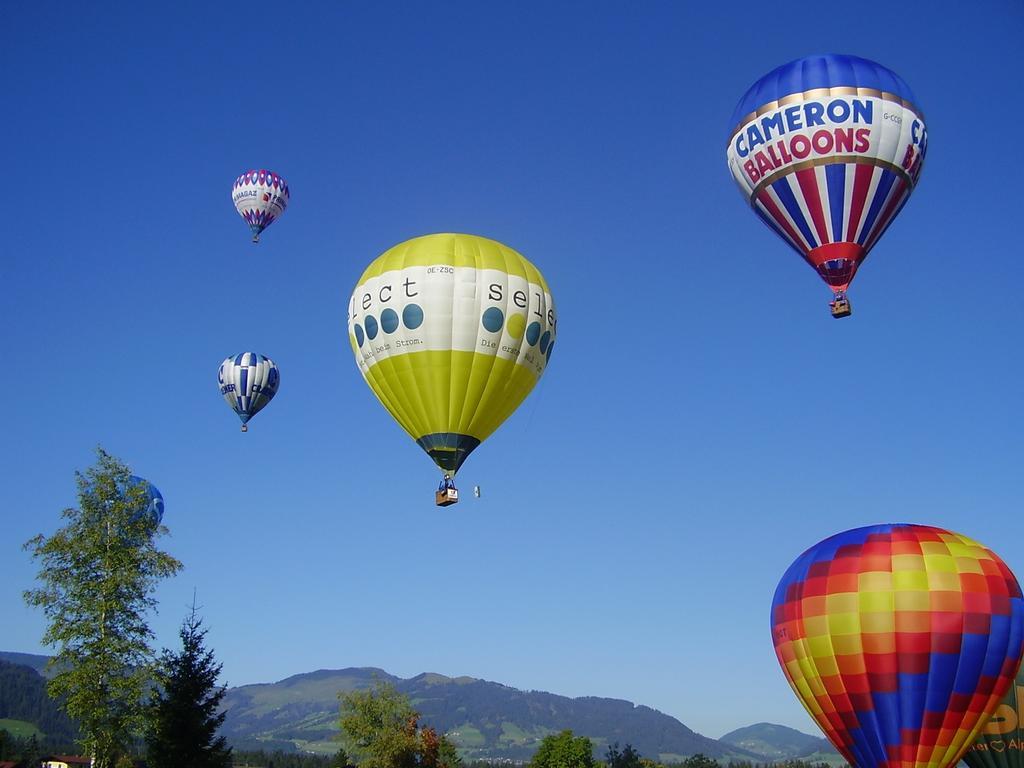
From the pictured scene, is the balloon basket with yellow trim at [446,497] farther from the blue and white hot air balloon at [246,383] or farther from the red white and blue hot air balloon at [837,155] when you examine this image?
the blue and white hot air balloon at [246,383]

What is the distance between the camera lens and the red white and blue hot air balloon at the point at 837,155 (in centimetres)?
3109

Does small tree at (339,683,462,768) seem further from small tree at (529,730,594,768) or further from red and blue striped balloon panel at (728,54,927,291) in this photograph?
red and blue striped balloon panel at (728,54,927,291)

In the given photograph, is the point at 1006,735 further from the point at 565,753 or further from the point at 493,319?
the point at 565,753

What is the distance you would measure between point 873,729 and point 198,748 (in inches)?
784

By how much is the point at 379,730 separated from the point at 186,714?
2380 centimetres

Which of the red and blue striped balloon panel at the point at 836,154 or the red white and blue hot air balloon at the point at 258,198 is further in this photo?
the red white and blue hot air balloon at the point at 258,198

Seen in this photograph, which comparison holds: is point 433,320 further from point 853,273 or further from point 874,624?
point 874,624

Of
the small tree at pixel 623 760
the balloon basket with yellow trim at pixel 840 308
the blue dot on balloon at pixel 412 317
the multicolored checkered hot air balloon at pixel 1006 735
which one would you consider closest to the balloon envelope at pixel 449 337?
the blue dot on balloon at pixel 412 317

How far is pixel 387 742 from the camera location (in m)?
51.8

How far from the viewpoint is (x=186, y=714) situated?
30125 millimetres

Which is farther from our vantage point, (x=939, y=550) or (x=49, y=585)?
(x=939, y=550)

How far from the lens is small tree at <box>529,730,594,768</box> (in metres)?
72.8

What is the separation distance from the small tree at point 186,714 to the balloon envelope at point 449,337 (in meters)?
9.74

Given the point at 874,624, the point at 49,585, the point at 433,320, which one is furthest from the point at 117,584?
the point at 874,624
